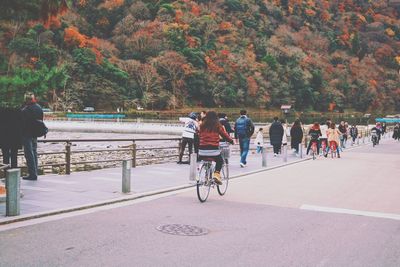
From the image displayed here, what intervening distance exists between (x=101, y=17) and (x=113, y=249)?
341ft

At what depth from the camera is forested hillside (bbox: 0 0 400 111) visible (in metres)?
77.1

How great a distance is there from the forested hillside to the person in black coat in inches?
1493

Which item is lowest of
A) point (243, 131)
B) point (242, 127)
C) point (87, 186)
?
point (87, 186)

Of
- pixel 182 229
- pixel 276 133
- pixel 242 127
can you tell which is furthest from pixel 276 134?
pixel 182 229

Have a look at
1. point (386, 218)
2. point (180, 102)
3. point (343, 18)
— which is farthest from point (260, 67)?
point (386, 218)

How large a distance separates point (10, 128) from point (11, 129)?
1.3 inches

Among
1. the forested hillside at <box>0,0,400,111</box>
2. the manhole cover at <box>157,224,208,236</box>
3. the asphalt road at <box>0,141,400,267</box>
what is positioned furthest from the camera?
the forested hillside at <box>0,0,400,111</box>

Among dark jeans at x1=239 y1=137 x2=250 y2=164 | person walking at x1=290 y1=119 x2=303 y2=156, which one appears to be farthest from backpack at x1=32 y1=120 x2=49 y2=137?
person walking at x1=290 y1=119 x2=303 y2=156

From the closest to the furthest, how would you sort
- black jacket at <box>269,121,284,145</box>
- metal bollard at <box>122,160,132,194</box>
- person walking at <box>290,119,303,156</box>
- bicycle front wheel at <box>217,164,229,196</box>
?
1. metal bollard at <box>122,160,132,194</box>
2. bicycle front wheel at <box>217,164,229,196</box>
3. black jacket at <box>269,121,284,145</box>
4. person walking at <box>290,119,303,156</box>

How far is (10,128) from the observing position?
9.84 meters

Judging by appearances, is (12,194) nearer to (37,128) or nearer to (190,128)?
(37,128)

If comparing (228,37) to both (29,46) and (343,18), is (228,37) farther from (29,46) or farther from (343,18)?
(343,18)

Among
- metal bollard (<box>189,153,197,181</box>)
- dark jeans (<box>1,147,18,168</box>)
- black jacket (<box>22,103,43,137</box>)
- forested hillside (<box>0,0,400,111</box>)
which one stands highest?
forested hillside (<box>0,0,400,111</box>)

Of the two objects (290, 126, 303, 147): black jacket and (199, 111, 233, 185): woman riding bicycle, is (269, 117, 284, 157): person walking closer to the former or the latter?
(290, 126, 303, 147): black jacket
